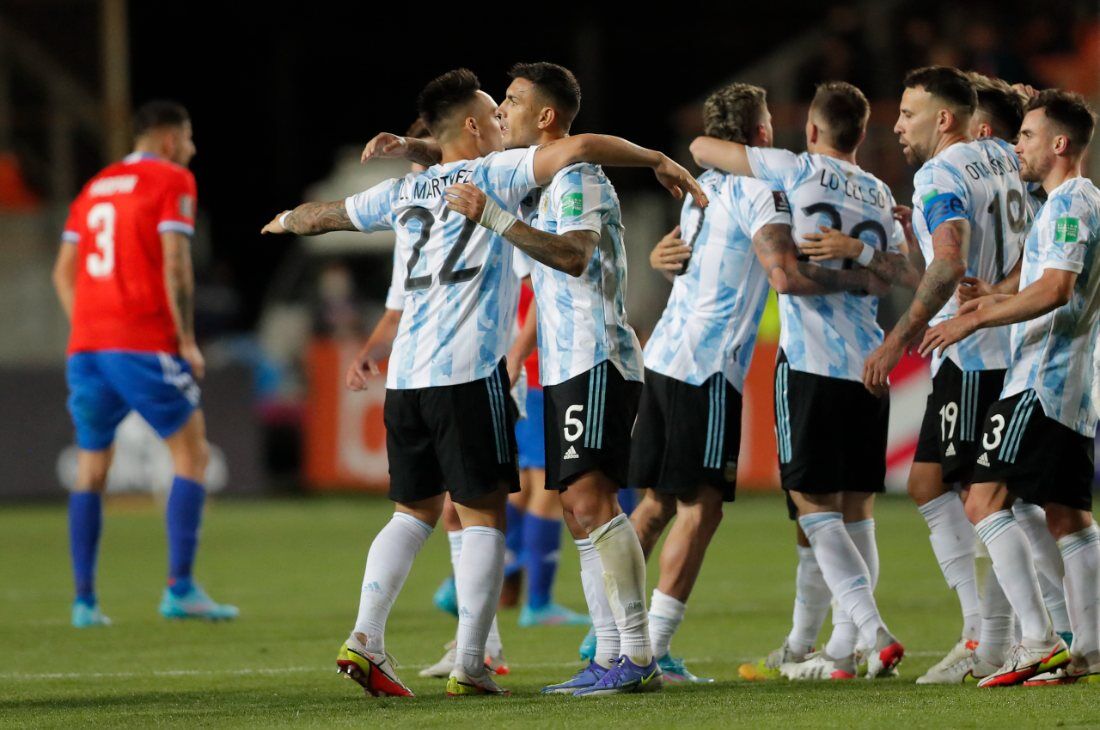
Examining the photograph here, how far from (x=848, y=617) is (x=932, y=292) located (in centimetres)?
134

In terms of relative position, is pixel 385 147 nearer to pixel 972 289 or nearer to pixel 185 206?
pixel 972 289

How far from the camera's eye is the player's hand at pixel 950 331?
19.7 feet

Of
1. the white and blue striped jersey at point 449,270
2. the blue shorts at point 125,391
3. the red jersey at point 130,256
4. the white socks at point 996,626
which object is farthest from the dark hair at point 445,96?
the blue shorts at point 125,391

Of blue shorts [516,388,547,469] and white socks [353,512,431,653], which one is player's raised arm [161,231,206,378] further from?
white socks [353,512,431,653]

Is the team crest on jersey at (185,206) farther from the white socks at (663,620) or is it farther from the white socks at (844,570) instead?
the white socks at (844,570)

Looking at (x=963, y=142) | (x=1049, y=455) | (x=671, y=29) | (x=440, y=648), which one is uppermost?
(x=671, y=29)

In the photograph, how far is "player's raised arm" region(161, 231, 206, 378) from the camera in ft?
30.2

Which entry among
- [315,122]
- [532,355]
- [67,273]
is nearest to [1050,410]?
[532,355]

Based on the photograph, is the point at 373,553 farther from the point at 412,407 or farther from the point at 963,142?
the point at 963,142

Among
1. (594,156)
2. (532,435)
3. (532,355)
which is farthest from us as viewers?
(532,435)

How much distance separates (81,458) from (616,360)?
4138 mm

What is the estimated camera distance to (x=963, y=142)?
664 cm

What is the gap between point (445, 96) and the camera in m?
6.30

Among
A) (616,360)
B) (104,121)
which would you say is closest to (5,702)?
(616,360)
